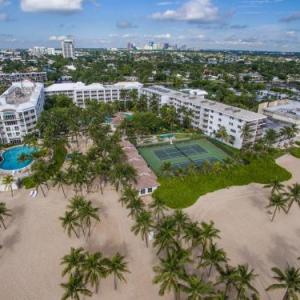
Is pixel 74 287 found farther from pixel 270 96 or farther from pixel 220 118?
pixel 270 96

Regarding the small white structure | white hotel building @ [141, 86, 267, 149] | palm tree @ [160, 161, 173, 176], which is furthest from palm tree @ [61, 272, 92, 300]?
the small white structure

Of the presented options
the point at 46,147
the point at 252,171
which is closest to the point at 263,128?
the point at 252,171

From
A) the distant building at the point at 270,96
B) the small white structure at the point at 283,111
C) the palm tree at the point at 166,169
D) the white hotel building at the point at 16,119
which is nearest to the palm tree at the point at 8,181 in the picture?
the white hotel building at the point at 16,119

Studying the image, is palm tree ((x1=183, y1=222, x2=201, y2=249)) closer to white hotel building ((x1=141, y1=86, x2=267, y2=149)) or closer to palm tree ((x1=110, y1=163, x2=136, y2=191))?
palm tree ((x1=110, y1=163, x2=136, y2=191))

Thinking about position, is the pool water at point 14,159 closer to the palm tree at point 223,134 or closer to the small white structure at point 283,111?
the palm tree at point 223,134

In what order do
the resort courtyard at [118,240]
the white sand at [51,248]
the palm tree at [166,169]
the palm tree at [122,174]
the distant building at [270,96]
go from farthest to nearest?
1. the distant building at [270,96]
2. the palm tree at [166,169]
3. the palm tree at [122,174]
4. the resort courtyard at [118,240]
5. the white sand at [51,248]

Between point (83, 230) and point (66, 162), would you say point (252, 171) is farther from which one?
point (66, 162)

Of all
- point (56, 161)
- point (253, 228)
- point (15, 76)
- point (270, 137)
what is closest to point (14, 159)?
point (56, 161)

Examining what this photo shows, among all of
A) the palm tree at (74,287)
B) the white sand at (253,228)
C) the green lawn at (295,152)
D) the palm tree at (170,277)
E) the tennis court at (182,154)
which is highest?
the palm tree at (170,277)
